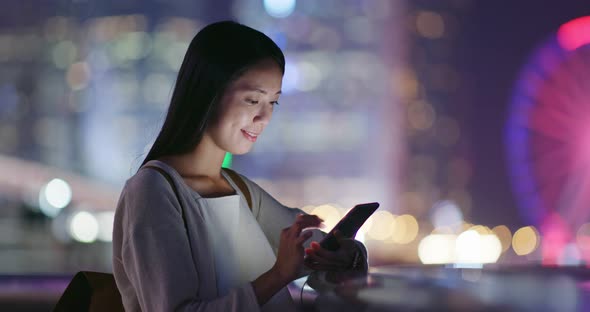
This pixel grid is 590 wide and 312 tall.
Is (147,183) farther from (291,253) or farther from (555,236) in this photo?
(555,236)

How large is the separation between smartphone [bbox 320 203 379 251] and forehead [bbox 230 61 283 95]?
237 millimetres

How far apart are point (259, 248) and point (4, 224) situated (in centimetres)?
2469

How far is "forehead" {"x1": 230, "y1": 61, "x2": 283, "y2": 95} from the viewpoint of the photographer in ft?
4.18

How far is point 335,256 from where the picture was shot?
1354 millimetres

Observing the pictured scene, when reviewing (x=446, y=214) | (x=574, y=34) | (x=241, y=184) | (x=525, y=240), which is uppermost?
(x=574, y=34)

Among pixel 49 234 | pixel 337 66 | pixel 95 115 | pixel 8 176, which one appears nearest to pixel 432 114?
pixel 337 66

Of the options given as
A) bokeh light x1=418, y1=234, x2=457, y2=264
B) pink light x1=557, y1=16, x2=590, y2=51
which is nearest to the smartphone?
pink light x1=557, y1=16, x2=590, y2=51

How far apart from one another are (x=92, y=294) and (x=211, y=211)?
21 centimetres

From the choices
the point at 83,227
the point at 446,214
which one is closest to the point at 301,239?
the point at 83,227

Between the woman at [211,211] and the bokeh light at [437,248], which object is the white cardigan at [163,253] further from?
the bokeh light at [437,248]

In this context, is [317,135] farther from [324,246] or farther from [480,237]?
A: [324,246]

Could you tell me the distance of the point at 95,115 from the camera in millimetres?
36469

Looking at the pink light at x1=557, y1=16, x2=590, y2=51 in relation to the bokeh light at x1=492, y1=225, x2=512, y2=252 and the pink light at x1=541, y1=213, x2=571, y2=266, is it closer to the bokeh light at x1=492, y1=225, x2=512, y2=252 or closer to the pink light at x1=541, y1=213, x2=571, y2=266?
the pink light at x1=541, y1=213, x2=571, y2=266

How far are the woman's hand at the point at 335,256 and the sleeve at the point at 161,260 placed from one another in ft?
0.91
